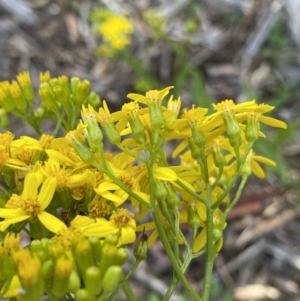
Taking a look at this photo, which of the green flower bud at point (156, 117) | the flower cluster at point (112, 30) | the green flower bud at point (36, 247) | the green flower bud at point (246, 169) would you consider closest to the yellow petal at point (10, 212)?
the green flower bud at point (36, 247)

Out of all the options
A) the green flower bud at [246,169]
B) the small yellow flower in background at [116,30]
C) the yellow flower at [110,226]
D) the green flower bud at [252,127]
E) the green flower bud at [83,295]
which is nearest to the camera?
the green flower bud at [83,295]

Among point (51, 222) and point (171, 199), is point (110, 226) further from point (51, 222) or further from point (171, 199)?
point (171, 199)

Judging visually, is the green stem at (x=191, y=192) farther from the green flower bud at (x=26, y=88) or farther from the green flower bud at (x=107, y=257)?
the green flower bud at (x=26, y=88)

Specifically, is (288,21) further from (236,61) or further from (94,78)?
(94,78)

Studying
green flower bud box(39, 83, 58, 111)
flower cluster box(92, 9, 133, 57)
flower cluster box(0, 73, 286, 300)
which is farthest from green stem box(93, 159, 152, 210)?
flower cluster box(92, 9, 133, 57)

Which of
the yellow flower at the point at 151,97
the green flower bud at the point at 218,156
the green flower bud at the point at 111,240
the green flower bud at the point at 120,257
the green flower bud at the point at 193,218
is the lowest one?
the green flower bud at the point at 193,218
